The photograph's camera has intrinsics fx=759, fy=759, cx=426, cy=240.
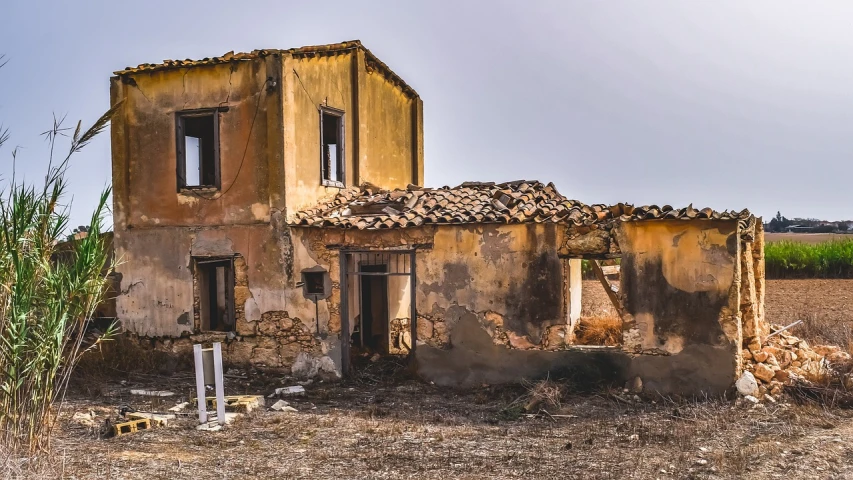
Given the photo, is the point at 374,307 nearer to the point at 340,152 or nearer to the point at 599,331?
the point at 340,152

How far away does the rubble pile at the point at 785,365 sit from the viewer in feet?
33.9

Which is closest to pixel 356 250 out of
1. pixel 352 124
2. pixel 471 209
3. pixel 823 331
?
pixel 471 209

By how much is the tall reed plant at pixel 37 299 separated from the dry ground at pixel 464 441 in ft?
1.71

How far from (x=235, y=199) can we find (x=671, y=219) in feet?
23.4

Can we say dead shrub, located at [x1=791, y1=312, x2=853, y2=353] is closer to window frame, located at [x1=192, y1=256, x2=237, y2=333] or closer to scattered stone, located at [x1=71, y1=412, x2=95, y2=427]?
window frame, located at [x1=192, y1=256, x2=237, y2=333]

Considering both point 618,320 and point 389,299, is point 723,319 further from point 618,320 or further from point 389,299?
Result: point 389,299

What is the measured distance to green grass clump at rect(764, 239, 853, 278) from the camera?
2544cm

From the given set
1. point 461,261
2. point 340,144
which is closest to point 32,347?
point 461,261

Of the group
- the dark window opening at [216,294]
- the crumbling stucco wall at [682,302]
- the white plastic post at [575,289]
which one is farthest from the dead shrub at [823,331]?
the dark window opening at [216,294]

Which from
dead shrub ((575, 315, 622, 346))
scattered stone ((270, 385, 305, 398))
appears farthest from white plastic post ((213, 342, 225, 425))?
dead shrub ((575, 315, 622, 346))

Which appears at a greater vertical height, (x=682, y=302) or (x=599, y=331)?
(x=682, y=302)

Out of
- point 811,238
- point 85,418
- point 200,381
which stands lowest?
point 85,418

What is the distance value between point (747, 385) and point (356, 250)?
6170 millimetres

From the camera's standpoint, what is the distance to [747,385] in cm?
1030
